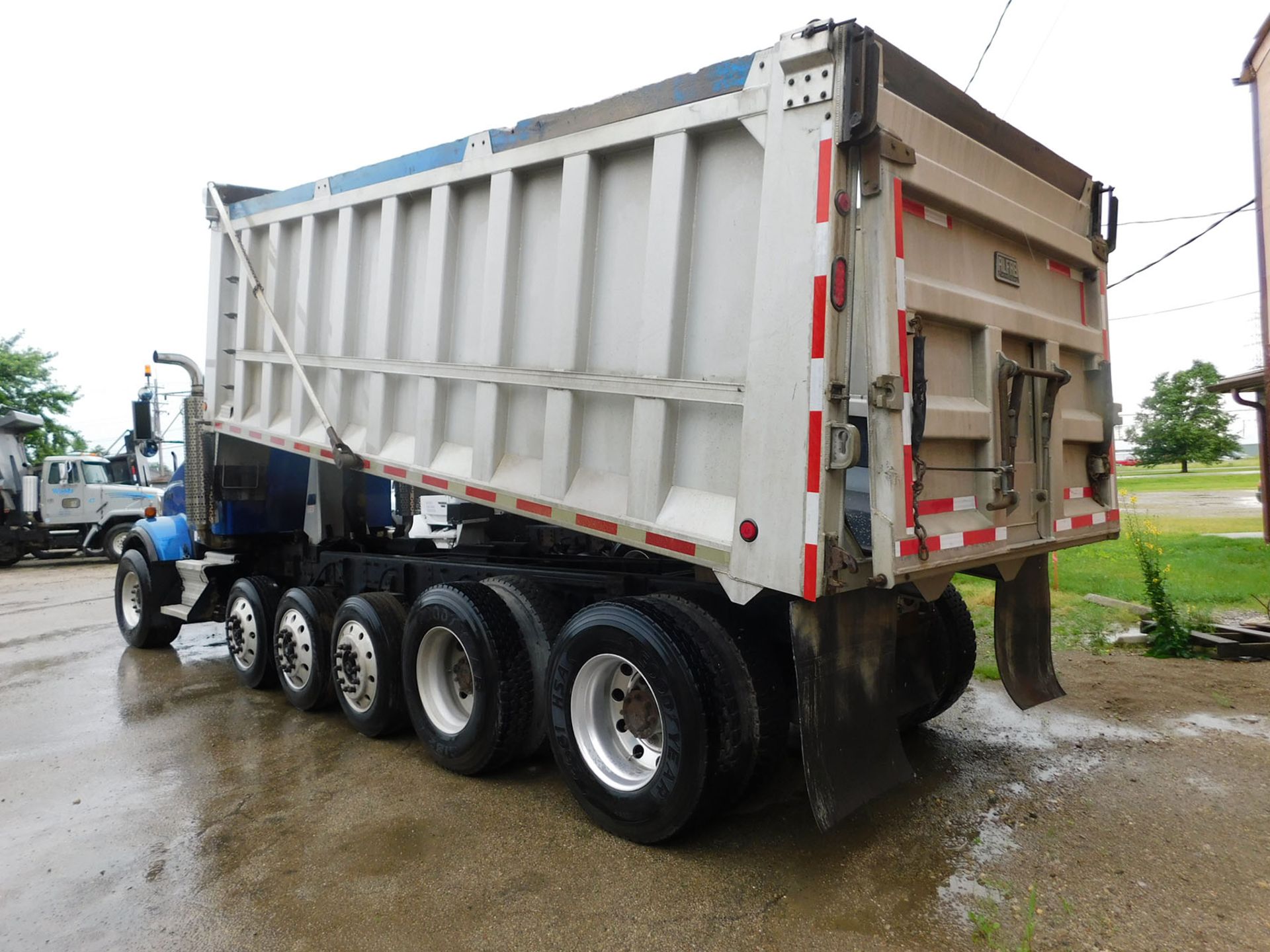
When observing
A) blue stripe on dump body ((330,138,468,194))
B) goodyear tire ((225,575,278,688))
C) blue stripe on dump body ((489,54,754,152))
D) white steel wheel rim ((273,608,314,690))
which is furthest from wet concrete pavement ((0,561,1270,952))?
blue stripe on dump body ((330,138,468,194))

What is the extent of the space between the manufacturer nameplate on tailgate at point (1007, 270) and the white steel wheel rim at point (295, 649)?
4.96 m

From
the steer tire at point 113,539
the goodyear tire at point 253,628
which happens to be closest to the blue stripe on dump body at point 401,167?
the goodyear tire at point 253,628

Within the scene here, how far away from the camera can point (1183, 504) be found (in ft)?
79.4

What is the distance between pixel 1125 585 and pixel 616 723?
8.36 meters

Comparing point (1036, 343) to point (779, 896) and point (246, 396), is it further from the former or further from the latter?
point (246, 396)

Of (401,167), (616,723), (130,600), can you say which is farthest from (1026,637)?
(130,600)

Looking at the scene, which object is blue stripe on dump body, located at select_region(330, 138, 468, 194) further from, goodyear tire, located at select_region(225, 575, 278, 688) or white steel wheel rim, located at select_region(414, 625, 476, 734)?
goodyear tire, located at select_region(225, 575, 278, 688)

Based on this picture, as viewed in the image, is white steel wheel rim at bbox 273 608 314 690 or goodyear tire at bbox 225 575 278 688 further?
goodyear tire at bbox 225 575 278 688

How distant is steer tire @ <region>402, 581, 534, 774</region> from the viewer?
4.43 m

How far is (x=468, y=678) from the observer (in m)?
4.88

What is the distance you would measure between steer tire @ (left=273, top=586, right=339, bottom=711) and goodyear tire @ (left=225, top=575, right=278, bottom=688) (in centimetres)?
36

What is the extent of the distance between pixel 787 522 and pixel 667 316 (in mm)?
1122

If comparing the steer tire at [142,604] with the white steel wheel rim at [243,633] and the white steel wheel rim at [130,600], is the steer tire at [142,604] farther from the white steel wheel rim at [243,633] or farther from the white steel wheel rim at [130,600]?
the white steel wheel rim at [243,633]

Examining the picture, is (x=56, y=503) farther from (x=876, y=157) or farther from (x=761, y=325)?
(x=876, y=157)
